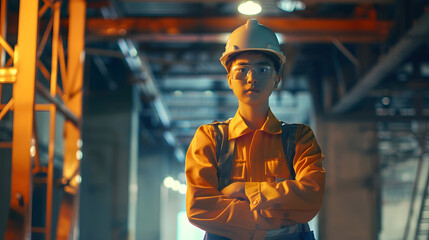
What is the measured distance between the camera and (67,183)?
8.53 meters

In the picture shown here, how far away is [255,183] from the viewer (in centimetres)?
276

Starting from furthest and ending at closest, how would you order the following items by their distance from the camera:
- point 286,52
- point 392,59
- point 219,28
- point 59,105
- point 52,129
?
point 286,52 < point 219,28 < point 392,59 < point 52,129 < point 59,105

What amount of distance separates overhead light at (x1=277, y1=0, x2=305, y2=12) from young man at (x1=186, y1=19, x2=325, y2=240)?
760cm

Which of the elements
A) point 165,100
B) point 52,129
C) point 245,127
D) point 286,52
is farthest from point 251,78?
point 165,100

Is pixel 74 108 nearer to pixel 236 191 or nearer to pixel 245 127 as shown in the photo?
pixel 245 127

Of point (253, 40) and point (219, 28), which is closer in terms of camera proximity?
point (253, 40)

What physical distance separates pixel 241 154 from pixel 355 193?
12110 millimetres

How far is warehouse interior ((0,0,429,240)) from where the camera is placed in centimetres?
815

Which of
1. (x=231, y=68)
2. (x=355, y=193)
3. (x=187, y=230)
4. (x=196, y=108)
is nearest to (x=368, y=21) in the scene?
(x=355, y=193)

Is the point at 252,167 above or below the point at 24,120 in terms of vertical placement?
below

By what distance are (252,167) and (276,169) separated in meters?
0.12

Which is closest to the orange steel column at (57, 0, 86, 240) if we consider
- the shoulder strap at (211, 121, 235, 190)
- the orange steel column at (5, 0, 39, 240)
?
the orange steel column at (5, 0, 39, 240)

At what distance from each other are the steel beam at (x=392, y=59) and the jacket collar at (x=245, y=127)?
5900 mm

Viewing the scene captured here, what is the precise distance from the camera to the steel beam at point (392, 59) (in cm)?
880
